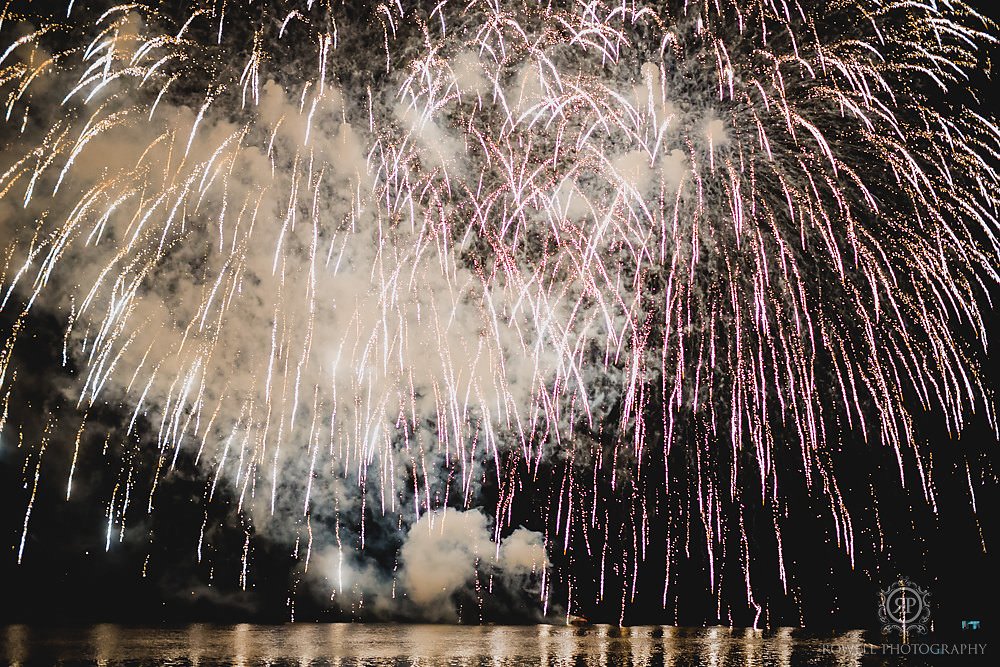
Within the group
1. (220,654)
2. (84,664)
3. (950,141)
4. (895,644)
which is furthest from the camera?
(895,644)

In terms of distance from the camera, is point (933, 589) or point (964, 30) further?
point (933, 589)

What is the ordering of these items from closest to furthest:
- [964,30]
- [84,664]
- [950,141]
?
[964,30], [950,141], [84,664]

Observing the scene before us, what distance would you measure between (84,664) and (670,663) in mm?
15492

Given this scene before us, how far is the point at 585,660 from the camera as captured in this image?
65.4 ft

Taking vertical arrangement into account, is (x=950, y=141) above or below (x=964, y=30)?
below

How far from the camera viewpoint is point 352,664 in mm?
18078

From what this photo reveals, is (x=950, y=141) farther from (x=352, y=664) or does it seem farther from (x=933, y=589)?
(x=933, y=589)

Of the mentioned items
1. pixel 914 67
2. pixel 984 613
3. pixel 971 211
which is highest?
pixel 914 67

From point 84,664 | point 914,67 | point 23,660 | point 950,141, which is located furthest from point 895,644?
point 23,660

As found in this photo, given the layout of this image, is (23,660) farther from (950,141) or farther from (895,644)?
(895,644)

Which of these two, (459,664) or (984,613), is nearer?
(459,664)

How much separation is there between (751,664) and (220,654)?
16.9 m

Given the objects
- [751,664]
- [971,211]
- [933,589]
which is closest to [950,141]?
[971,211]

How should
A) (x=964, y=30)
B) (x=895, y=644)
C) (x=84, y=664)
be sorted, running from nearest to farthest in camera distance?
1. (x=964, y=30)
2. (x=84, y=664)
3. (x=895, y=644)
